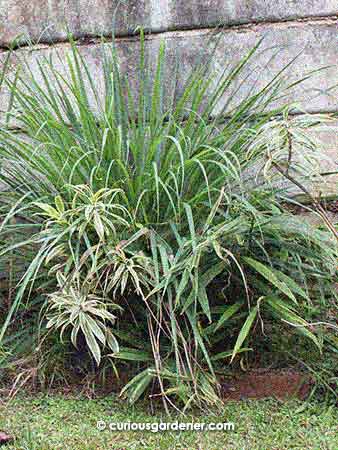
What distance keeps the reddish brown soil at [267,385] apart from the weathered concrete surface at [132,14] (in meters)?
1.51

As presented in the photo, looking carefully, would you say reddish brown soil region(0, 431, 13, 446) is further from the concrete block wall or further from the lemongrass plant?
the concrete block wall

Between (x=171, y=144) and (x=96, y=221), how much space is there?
56cm

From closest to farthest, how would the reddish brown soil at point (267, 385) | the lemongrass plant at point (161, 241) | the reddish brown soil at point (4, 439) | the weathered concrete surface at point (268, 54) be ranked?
the reddish brown soil at point (4, 439) < the lemongrass plant at point (161, 241) < the reddish brown soil at point (267, 385) < the weathered concrete surface at point (268, 54)

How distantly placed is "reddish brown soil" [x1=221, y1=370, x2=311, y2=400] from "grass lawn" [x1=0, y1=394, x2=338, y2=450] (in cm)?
7

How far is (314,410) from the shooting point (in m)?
2.39

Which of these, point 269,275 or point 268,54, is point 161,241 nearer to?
point 269,275

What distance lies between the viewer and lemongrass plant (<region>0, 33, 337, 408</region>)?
2334 millimetres

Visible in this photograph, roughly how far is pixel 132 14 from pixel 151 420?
1774 mm

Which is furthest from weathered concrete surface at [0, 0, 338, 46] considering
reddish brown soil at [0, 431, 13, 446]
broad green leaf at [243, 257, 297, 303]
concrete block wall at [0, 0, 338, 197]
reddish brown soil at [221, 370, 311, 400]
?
reddish brown soil at [0, 431, 13, 446]

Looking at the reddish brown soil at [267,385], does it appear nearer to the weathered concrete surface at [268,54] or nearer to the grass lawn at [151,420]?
the grass lawn at [151,420]

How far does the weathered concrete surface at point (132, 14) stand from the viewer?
10.3 feet

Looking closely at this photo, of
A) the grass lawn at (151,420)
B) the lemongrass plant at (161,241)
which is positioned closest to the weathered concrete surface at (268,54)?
the lemongrass plant at (161,241)

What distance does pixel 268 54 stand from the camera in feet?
10.3

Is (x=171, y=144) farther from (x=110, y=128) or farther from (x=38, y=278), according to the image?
(x=38, y=278)
